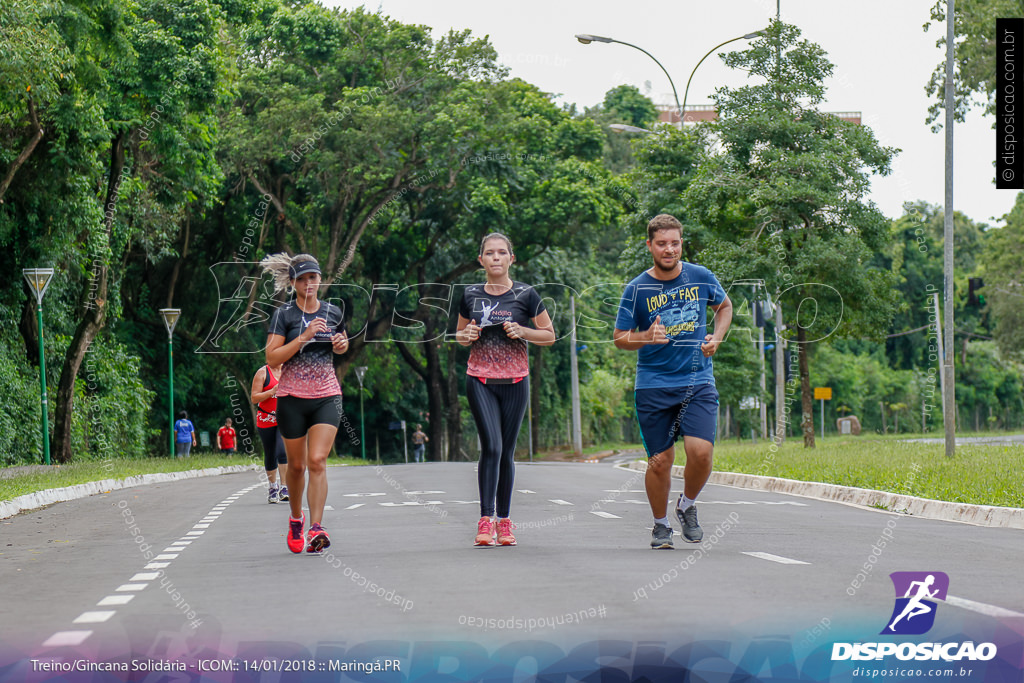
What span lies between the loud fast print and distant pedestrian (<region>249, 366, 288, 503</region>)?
229 inches

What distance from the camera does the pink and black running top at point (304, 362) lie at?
920 cm

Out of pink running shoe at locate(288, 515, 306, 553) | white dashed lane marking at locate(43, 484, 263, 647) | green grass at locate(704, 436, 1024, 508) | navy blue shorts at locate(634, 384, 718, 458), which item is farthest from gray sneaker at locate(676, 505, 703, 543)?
green grass at locate(704, 436, 1024, 508)

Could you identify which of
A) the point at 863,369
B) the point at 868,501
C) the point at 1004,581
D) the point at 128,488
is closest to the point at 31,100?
the point at 128,488

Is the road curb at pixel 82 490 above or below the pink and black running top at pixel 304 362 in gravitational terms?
below

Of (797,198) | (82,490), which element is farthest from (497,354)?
(797,198)

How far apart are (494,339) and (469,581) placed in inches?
87.0

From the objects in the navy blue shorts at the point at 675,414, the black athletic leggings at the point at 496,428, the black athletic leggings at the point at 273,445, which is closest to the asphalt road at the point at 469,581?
the black athletic leggings at the point at 496,428

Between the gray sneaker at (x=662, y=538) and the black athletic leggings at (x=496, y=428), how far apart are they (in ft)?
3.32

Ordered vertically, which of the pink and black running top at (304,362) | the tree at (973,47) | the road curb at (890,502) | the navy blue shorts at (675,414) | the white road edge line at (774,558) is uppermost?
the tree at (973,47)

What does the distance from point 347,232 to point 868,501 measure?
27.2 meters

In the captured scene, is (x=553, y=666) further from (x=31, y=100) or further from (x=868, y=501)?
(x=31, y=100)

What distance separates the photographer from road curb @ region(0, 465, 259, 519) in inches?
650

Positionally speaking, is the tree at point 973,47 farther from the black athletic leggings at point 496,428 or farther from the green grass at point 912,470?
the black athletic leggings at point 496,428

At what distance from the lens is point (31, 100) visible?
22.5 m
